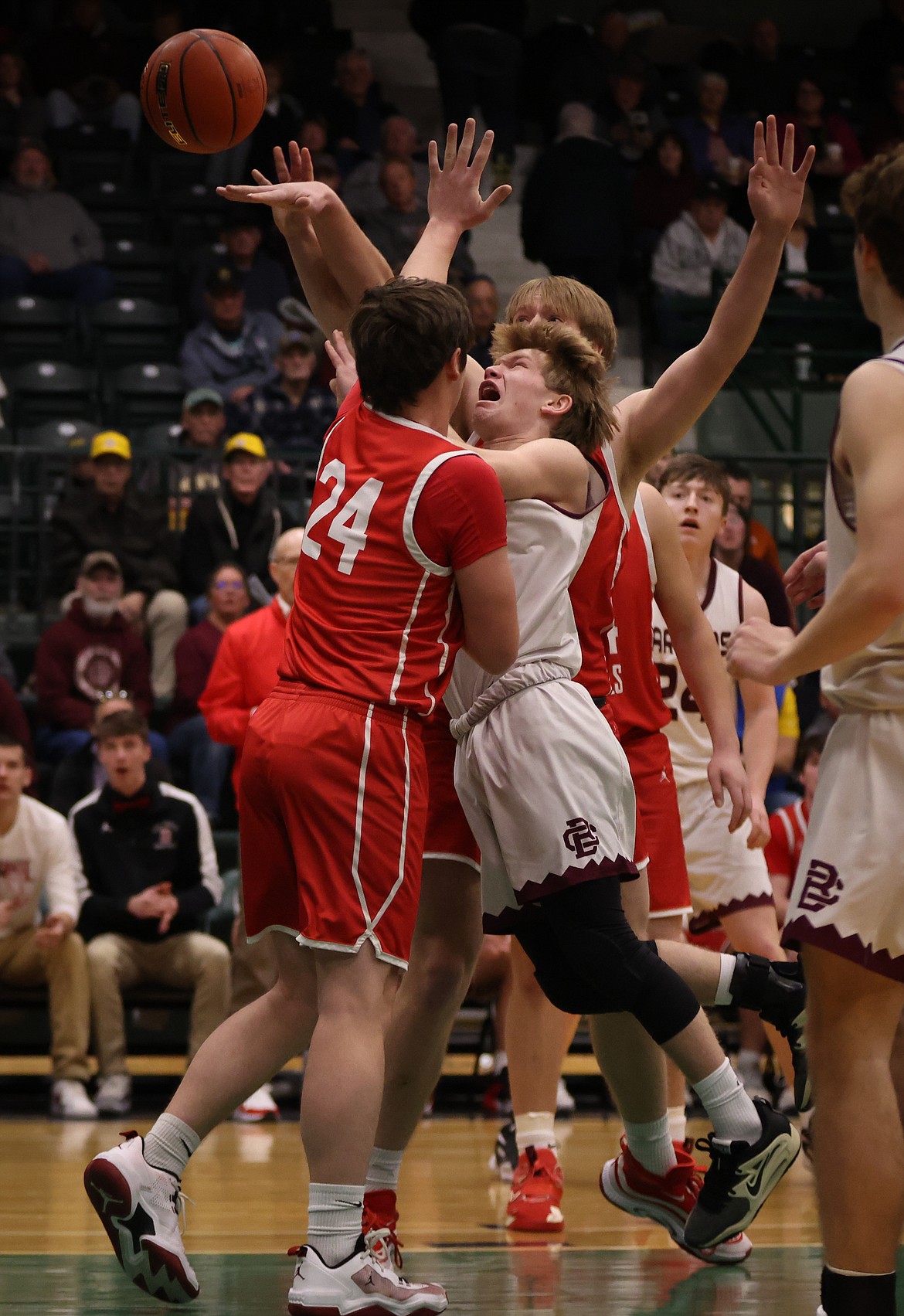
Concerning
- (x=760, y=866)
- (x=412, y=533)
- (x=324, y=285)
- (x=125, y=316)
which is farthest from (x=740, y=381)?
(x=412, y=533)

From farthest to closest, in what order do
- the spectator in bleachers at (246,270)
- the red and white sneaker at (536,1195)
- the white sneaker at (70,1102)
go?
1. the spectator in bleachers at (246,270)
2. the white sneaker at (70,1102)
3. the red and white sneaker at (536,1195)

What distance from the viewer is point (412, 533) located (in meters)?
3.52

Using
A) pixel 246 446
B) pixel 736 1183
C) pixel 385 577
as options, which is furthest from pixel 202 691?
pixel 385 577

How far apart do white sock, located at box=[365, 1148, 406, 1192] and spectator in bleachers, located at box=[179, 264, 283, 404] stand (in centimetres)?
873

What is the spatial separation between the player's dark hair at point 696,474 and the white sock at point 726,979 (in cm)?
187

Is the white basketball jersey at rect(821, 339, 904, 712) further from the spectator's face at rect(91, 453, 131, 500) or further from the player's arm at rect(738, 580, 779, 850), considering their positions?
the spectator's face at rect(91, 453, 131, 500)

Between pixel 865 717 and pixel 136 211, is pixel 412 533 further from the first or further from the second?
pixel 136 211

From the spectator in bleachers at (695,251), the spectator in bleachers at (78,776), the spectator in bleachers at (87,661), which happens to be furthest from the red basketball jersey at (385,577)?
the spectator in bleachers at (695,251)

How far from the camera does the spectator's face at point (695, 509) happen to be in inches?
225

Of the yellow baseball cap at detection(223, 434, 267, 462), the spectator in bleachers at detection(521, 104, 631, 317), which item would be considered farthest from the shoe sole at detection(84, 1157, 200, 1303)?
the spectator in bleachers at detection(521, 104, 631, 317)

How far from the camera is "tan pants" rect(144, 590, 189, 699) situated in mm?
9750

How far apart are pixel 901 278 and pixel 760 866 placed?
3108 millimetres

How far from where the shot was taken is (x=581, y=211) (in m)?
13.5

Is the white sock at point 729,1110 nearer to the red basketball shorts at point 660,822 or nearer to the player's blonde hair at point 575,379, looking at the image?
the red basketball shorts at point 660,822
